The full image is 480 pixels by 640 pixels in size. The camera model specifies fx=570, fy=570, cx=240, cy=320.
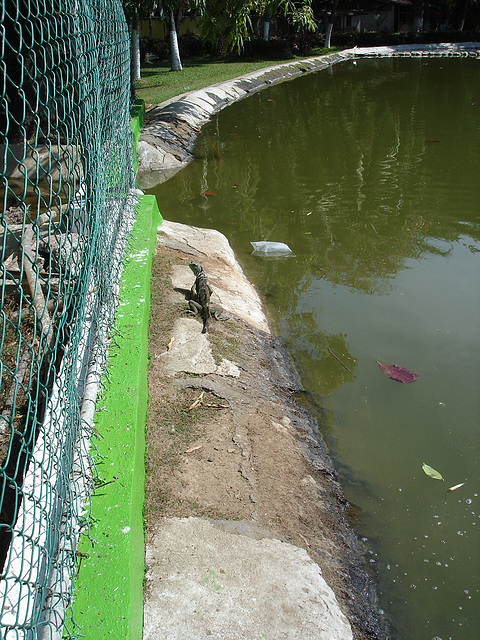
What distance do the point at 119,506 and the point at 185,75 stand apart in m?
21.1

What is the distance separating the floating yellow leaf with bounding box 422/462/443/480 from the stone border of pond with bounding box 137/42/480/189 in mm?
7041

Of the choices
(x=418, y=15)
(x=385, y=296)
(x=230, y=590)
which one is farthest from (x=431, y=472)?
(x=418, y=15)

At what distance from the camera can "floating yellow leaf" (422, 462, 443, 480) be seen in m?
3.59

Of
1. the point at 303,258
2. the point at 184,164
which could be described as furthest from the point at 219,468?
the point at 184,164

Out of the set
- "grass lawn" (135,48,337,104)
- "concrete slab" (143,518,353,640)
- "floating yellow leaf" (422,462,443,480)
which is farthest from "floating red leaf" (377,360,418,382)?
"grass lawn" (135,48,337,104)

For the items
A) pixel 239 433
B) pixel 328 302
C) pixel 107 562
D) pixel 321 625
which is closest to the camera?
pixel 107 562

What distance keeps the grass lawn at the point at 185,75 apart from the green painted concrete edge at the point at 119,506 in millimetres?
13421

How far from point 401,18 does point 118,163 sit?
4326cm

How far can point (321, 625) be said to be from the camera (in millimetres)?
2467

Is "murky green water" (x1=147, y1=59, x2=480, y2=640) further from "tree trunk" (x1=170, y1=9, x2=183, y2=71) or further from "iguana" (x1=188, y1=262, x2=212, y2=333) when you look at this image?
"tree trunk" (x1=170, y1=9, x2=183, y2=71)

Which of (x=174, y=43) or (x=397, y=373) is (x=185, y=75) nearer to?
(x=174, y=43)

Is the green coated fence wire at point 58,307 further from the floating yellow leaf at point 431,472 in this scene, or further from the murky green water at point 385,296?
the floating yellow leaf at point 431,472

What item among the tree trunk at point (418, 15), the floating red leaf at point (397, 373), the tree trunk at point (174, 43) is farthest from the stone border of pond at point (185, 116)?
the tree trunk at point (418, 15)

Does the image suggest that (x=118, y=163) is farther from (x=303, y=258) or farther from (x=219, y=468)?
(x=303, y=258)
